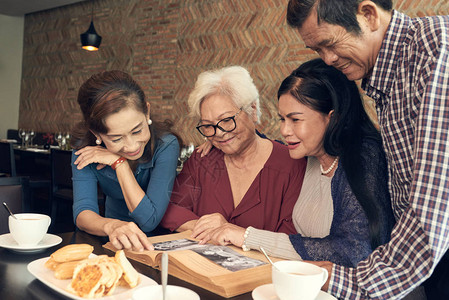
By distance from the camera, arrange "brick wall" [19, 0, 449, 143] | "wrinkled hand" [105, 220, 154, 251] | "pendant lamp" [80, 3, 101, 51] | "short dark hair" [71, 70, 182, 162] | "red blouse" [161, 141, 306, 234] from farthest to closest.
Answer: "pendant lamp" [80, 3, 101, 51], "brick wall" [19, 0, 449, 143], "red blouse" [161, 141, 306, 234], "short dark hair" [71, 70, 182, 162], "wrinkled hand" [105, 220, 154, 251]

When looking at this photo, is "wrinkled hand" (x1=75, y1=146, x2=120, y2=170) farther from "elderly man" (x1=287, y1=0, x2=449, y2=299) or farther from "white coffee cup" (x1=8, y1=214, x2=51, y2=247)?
"elderly man" (x1=287, y1=0, x2=449, y2=299)

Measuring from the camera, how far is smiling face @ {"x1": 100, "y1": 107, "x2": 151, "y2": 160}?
164 centimetres

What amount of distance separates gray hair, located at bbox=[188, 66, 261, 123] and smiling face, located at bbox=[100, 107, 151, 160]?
10.7 inches

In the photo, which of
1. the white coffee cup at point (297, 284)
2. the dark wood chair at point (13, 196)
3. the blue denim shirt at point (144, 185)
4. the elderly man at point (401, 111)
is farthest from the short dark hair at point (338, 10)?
the dark wood chair at point (13, 196)

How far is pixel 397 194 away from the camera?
118 cm

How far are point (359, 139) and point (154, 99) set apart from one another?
17.6 ft

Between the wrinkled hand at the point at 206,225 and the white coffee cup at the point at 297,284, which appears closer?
the white coffee cup at the point at 297,284

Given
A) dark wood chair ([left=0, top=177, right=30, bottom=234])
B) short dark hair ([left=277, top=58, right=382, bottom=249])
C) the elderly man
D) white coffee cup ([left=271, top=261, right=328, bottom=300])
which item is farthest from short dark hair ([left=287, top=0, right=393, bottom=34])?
dark wood chair ([left=0, top=177, right=30, bottom=234])

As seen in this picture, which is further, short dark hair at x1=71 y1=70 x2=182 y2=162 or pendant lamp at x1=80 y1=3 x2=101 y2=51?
pendant lamp at x1=80 y1=3 x2=101 y2=51

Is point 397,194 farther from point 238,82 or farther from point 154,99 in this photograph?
point 154,99

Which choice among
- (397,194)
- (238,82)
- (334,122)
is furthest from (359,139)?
(238,82)

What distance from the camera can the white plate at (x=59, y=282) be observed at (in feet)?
2.84

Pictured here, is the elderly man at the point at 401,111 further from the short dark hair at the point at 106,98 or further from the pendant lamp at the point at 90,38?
the pendant lamp at the point at 90,38

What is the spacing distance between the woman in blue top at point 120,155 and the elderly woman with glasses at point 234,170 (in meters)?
0.12
